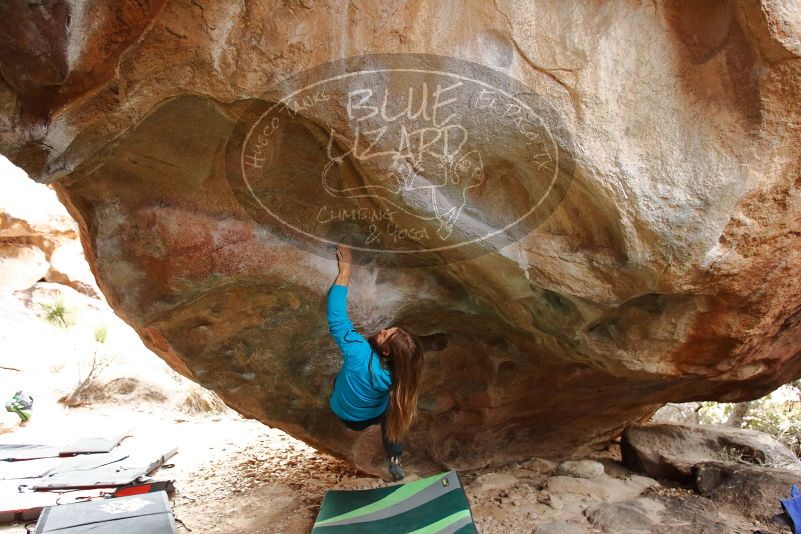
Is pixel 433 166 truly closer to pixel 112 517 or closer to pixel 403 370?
pixel 403 370

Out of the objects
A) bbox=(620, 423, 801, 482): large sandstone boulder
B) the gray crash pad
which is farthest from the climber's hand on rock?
bbox=(620, 423, 801, 482): large sandstone boulder

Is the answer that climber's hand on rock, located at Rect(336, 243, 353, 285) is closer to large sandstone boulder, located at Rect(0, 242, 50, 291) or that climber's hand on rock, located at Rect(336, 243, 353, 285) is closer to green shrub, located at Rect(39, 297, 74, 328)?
green shrub, located at Rect(39, 297, 74, 328)

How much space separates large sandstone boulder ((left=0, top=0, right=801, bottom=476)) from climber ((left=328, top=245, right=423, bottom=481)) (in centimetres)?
14

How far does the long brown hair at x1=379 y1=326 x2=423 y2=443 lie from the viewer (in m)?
2.89

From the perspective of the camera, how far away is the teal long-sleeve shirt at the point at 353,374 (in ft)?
9.24

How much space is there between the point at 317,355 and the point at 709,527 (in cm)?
196

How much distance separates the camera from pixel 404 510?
3.11 meters

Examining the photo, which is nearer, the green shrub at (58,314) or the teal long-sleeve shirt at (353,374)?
the teal long-sleeve shirt at (353,374)

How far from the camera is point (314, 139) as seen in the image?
2.50 meters

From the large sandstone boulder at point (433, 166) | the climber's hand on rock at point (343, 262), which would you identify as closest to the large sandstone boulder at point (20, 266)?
the large sandstone boulder at point (433, 166)

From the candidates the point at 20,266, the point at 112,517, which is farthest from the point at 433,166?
the point at 20,266

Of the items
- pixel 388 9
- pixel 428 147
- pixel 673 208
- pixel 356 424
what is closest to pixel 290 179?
pixel 428 147

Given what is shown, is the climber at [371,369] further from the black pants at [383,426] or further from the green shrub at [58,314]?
the green shrub at [58,314]

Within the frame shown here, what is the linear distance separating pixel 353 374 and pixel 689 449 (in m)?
2.09
